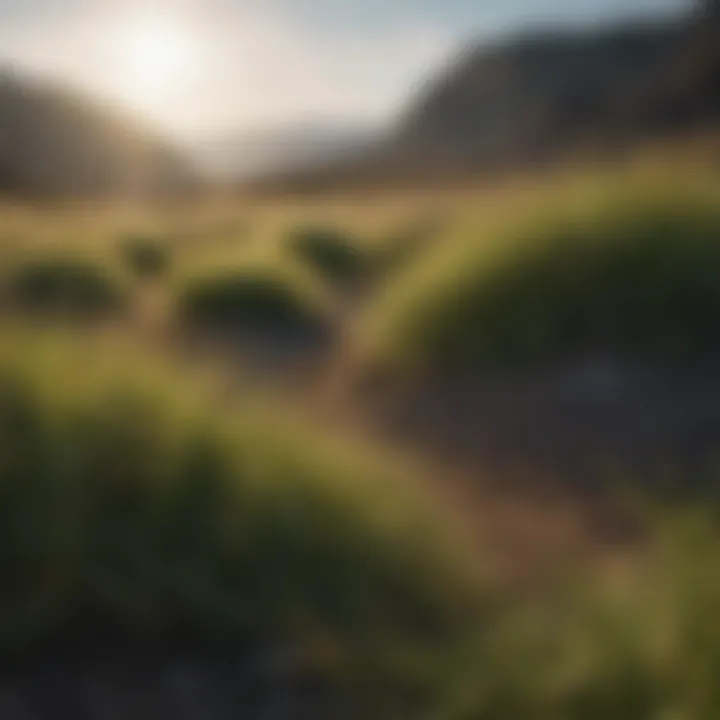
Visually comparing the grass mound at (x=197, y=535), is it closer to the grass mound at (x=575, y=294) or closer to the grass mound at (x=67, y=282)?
the grass mound at (x=575, y=294)

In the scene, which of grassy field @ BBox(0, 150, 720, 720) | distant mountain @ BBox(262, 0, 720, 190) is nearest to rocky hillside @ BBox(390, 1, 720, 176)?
distant mountain @ BBox(262, 0, 720, 190)

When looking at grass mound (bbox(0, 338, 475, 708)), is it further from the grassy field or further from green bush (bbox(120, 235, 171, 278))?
green bush (bbox(120, 235, 171, 278))

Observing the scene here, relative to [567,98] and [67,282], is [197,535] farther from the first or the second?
[567,98]

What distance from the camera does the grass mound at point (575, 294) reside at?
3.24m

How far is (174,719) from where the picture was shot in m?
1.55

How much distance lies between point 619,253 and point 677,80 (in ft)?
49.4

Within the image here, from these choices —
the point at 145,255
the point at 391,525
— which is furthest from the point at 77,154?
the point at 391,525

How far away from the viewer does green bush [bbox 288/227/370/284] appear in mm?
6879

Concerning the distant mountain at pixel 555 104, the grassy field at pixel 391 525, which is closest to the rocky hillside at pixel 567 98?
the distant mountain at pixel 555 104

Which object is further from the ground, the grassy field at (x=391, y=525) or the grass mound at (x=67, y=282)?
the grass mound at (x=67, y=282)

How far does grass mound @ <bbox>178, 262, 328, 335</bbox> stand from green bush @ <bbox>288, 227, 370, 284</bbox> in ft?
4.37

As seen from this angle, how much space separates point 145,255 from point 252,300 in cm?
280

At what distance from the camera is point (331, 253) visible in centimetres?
729

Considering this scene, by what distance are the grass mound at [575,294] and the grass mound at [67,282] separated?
2079 mm
